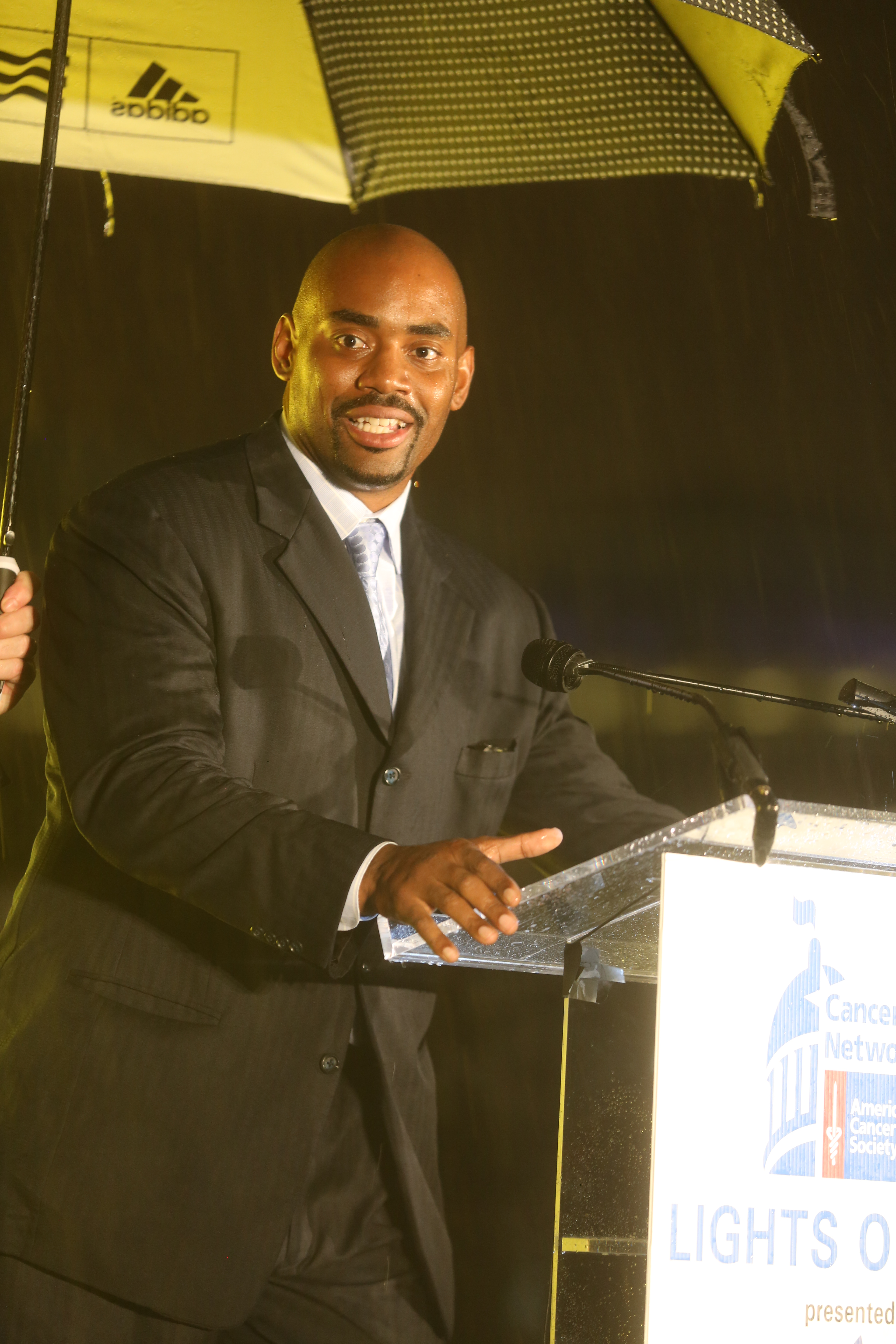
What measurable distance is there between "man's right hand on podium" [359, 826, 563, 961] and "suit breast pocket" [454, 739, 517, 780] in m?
0.75

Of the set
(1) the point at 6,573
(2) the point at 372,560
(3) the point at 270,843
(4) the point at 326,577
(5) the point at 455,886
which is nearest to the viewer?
(5) the point at 455,886

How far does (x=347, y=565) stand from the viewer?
2.16 meters

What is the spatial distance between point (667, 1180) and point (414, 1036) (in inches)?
33.7

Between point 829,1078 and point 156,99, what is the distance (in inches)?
86.5

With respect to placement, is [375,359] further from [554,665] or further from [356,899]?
[356,899]

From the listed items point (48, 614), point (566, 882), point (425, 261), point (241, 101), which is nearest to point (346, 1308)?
point (566, 882)

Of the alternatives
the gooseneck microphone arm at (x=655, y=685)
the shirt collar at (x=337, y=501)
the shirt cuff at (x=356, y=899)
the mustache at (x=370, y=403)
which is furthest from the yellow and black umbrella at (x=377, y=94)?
the shirt cuff at (x=356, y=899)

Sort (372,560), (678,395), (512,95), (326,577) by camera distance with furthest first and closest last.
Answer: (678,395)
(512,95)
(372,560)
(326,577)

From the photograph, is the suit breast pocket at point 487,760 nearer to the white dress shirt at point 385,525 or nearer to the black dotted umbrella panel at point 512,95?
the white dress shirt at point 385,525

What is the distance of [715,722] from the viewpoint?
1.49m

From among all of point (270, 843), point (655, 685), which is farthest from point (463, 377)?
point (270, 843)

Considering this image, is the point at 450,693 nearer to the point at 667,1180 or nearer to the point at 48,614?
the point at 48,614

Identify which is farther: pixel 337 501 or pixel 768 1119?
pixel 337 501

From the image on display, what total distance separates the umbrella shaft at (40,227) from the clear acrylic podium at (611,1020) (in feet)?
4.09
